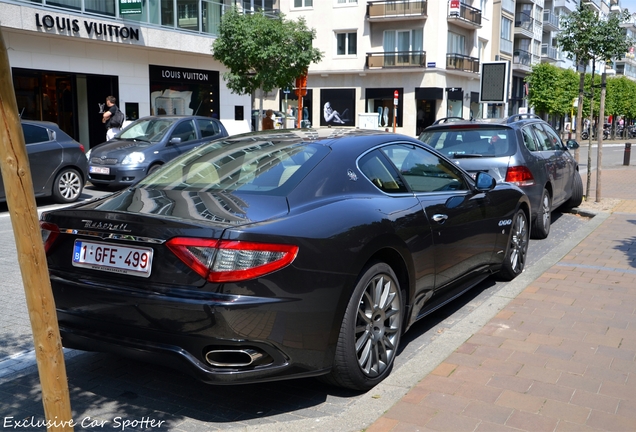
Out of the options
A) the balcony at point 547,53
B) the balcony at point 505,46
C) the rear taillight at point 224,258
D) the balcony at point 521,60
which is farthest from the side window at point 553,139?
the balcony at point 547,53

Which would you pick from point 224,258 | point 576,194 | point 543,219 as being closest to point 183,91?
point 576,194

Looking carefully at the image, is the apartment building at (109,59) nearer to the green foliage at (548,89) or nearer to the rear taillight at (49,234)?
the rear taillight at (49,234)

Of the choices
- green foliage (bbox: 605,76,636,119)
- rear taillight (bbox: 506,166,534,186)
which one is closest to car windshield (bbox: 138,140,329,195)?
rear taillight (bbox: 506,166,534,186)

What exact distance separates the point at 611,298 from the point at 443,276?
209cm

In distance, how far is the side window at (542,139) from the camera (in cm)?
961

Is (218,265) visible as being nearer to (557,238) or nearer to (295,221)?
(295,221)

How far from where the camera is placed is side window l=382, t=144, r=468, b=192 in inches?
195

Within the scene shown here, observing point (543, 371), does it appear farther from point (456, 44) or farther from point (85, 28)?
point (456, 44)

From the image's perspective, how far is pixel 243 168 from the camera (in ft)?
14.1

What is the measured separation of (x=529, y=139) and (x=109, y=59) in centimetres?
1562

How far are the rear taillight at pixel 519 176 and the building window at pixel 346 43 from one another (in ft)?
133

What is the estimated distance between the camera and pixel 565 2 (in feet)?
244

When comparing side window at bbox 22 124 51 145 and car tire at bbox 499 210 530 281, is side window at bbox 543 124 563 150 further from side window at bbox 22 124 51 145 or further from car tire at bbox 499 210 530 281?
side window at bbox 22 124 51 145

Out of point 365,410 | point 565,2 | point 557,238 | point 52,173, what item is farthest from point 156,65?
point 565,2
